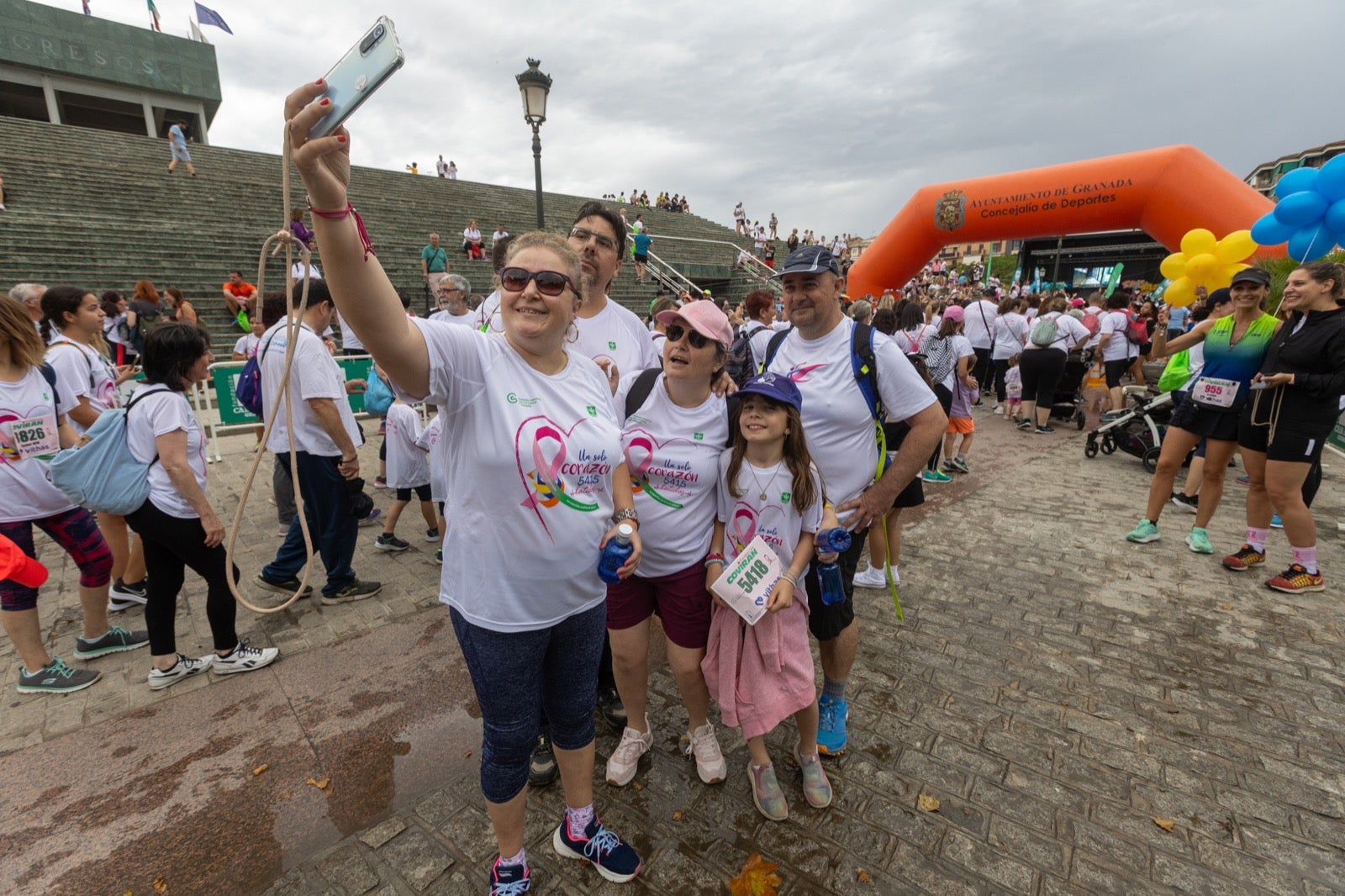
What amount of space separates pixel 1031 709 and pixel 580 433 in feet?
9.41

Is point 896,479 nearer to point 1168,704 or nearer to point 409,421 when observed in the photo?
point 1168,704

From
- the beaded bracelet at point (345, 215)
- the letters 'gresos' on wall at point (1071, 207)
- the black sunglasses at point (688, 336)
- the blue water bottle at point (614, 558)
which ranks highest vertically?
the letters 'gresos' on wall at point (1071, 207)

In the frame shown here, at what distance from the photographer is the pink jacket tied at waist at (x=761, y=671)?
2.38 m

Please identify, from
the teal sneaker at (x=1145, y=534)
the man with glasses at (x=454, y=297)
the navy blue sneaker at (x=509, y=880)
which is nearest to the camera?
the navy blue sneaker at (x=509, y=880)

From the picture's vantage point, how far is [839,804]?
8.12 feet

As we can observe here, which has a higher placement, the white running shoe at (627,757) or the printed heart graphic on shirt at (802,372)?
the printed heart graphic on shirt at (802,372)

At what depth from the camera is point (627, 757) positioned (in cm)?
265

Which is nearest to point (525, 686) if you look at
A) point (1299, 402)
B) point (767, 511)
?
point (767, 511)

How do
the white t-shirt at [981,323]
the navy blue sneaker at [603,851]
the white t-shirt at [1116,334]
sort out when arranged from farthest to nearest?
1. the white t-shirt at [981,323]
2. the white t-shirt at [1116,334]
3. the navy blue sneaker at [603,851]

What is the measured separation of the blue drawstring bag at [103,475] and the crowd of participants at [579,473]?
0.07m

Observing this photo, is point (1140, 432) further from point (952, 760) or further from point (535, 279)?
point (535, 279)

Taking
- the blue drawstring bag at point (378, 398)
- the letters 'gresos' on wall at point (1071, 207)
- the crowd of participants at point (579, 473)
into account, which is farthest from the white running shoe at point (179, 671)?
the letters 'gresos' on wall at point (1071, 207)

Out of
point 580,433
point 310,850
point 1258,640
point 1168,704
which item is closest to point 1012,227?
point 1258,640

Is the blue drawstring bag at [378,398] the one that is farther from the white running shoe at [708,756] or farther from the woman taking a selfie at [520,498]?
the white running shoe at [708,756]
